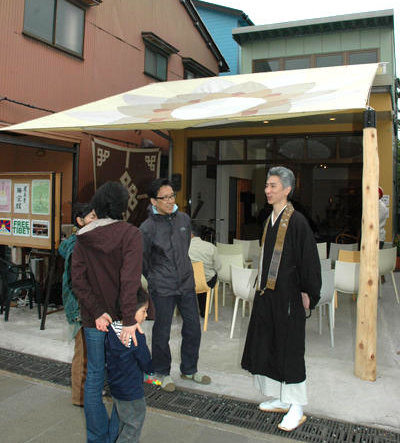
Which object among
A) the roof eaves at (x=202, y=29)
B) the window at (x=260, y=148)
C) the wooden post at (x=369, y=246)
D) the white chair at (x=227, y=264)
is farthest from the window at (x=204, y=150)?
the wooden post at (x=369, y=246)

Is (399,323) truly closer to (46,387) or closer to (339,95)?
(339,95)

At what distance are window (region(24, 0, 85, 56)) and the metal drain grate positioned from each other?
20.3 ft

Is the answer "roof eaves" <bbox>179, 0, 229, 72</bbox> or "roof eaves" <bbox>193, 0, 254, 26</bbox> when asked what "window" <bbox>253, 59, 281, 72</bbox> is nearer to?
"roof eaves" <bbox>179, 0, 229, 72</bbox>

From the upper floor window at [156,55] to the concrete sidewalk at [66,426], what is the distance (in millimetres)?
8942

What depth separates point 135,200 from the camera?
28.6 feet

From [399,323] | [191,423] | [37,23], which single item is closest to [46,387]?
[191,423]

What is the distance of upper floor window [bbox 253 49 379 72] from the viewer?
40.7 ft

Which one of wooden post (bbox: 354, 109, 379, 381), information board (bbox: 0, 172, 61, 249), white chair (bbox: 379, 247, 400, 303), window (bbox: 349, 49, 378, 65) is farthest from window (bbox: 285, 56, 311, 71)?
wooden post (bbox: 354, 109, 379, 381)

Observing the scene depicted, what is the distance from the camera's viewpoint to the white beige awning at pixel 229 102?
3945 mm

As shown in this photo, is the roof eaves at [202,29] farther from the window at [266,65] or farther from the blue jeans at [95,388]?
the blue jeans at [95,388]

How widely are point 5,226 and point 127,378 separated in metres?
4.24

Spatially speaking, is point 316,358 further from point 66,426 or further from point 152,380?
point 66,426

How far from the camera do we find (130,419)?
2.33 metres

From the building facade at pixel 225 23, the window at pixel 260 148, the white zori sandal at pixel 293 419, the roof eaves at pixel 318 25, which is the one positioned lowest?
the white zori sandal at pixel 293 419
